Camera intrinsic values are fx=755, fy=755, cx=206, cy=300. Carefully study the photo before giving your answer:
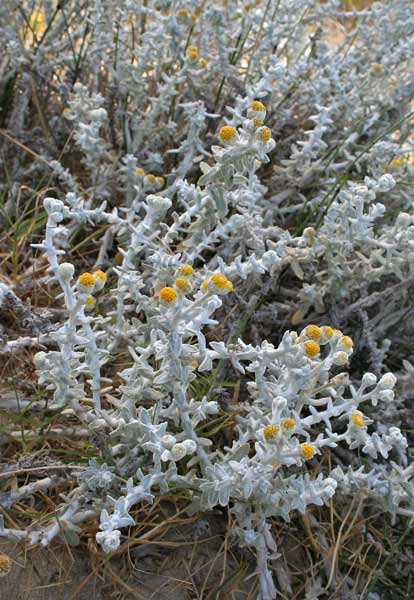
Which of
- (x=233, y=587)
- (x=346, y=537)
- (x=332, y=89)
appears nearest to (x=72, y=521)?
(x=233, y=587)

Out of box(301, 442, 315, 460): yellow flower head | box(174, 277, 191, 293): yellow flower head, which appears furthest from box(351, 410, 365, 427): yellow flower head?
box(174, 277, 191, 293): yellow flower head

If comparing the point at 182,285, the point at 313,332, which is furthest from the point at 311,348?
the point at 182,285

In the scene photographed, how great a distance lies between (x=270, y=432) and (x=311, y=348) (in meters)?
0.19

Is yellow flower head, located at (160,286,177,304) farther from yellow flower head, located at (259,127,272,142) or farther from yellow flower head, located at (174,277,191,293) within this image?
yellow flower head, located at (259,127,272,142)

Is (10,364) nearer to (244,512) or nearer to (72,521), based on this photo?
(72,521)

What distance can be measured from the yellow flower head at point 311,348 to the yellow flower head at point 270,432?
0.55 ft

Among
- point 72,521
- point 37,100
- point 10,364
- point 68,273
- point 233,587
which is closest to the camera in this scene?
point 68,273

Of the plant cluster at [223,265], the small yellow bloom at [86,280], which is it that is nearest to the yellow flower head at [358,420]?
the plant cluster at [223,265]

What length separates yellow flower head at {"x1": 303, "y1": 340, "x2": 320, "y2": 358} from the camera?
61.9 inches

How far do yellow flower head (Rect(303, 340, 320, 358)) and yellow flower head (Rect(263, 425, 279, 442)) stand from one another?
0.17 metres

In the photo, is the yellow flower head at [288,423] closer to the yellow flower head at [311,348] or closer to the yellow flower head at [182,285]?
the yellow flower head at [311,348]

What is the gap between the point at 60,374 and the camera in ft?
5.30

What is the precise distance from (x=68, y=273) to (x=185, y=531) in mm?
728

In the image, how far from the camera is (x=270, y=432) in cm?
154
